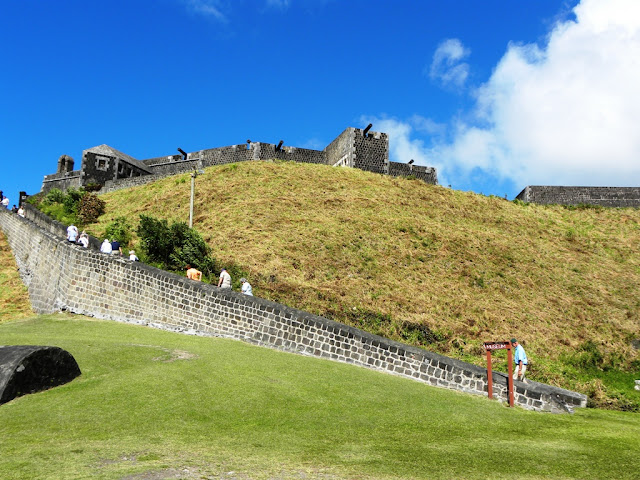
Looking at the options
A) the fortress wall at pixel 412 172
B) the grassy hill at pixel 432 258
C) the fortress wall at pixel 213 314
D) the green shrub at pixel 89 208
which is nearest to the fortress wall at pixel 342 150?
the grassy hill at pixel 432 258

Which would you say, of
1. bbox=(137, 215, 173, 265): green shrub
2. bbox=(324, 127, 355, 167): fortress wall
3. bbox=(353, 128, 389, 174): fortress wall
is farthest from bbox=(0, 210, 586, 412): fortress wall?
bbox=(353, 128, 389, 174): fortress wall

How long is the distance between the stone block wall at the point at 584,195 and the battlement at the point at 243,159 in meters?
8.63

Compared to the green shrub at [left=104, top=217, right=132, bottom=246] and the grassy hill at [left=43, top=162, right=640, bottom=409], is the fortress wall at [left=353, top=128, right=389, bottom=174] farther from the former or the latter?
the green shrub at [left=104, top=217, right=132, bottom=246]

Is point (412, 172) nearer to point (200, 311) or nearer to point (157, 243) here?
point (157, 243)

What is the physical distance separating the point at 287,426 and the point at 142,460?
2.43 metres

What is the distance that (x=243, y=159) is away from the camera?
46.1 meters

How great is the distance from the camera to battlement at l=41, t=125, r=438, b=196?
4400 cm

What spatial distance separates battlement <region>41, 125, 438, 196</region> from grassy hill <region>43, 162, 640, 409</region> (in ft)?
9.34

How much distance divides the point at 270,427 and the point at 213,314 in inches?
312

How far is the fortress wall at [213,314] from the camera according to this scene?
37.5 ft

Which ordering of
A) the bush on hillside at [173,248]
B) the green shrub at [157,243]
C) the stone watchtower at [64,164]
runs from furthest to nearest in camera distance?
the stone watchtower at [64,164] → the green shrub at [157,243] → the bush on hillside at [173,248]

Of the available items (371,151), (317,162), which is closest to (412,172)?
(371,151)

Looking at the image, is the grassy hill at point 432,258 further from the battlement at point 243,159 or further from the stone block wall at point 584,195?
the battlement at point 243,159

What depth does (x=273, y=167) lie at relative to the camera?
139 feet
